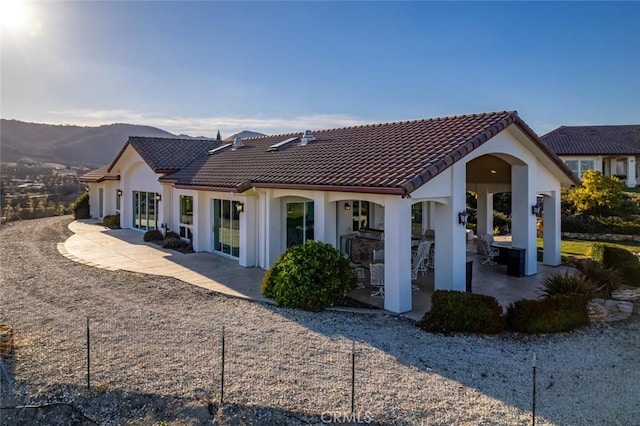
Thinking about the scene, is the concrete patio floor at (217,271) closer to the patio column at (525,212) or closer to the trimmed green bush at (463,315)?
the patio column at (525,212)

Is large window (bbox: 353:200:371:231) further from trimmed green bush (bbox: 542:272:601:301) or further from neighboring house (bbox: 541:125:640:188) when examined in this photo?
neighboring house (bbox: 541:125:640:188)

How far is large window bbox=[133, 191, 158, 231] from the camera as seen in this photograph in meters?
24.4

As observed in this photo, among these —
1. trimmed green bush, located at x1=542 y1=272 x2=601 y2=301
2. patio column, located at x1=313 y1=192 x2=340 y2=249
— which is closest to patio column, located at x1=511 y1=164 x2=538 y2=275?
trimmed green bush, located at x1=542 y1=272 x2=601 y2=301

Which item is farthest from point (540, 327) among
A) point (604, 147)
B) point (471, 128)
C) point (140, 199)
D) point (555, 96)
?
point (604, 147)

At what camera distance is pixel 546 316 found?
9.32m

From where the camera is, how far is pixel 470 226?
26500mm

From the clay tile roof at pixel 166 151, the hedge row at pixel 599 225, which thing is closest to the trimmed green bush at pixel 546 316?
the hedge row at pixel 599 225

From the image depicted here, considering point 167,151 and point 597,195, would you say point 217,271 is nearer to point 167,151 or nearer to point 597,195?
point 167,151

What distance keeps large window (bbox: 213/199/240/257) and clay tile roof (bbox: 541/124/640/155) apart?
113 feet

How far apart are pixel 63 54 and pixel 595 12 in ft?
67.4

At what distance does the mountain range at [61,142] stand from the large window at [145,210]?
65275 millimetres

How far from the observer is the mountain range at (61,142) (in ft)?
271

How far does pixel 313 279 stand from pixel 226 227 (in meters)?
7.99

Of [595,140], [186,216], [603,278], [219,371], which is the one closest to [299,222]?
[186,216]
